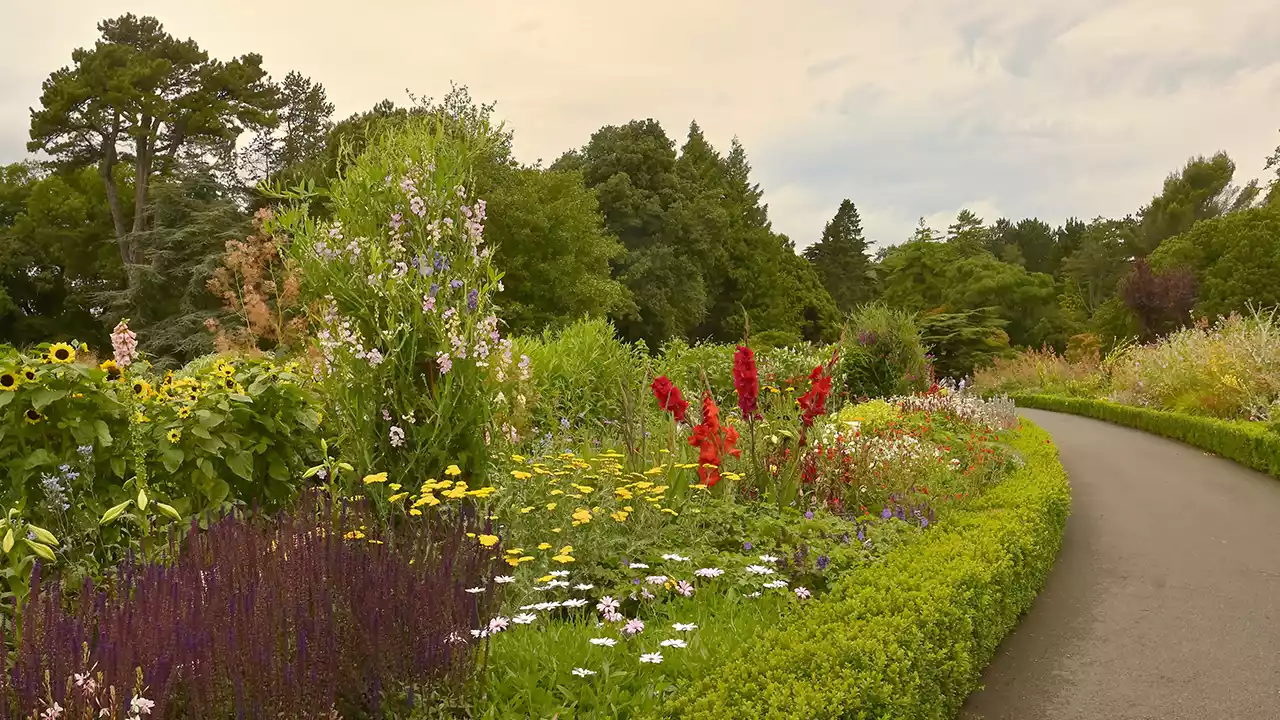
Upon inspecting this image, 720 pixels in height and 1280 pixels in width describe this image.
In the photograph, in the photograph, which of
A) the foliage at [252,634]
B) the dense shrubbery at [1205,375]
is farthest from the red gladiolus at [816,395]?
the dense shrubbery at [1205,375]

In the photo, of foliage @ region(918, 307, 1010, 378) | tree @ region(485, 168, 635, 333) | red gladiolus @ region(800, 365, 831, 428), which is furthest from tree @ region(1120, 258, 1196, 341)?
red gladiolus @ region(800, 365, 831, 428)

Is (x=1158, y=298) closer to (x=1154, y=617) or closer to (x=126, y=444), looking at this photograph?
(x=1154, y=617)

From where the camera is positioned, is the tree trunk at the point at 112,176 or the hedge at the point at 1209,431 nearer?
the hedge at the point at 1209,431

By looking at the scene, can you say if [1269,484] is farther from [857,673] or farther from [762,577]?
[857,673]

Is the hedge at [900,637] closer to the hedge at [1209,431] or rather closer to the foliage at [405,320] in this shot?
the foliage at [405,320]

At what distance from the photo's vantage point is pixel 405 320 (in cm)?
466

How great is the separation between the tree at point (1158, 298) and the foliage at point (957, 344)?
19.9ft

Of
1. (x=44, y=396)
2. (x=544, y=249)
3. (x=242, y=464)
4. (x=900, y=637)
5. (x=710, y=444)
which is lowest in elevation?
(x=900, y=637)

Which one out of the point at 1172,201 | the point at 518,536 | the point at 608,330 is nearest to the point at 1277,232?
the point at 1172,201

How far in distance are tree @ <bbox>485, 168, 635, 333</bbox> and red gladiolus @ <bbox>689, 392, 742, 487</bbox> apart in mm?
16983

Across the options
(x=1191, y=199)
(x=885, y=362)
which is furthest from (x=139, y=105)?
(x=1191, y=199)

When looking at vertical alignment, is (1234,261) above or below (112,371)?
above

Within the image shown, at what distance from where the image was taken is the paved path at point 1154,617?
13.1ft

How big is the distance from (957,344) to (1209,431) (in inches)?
598
